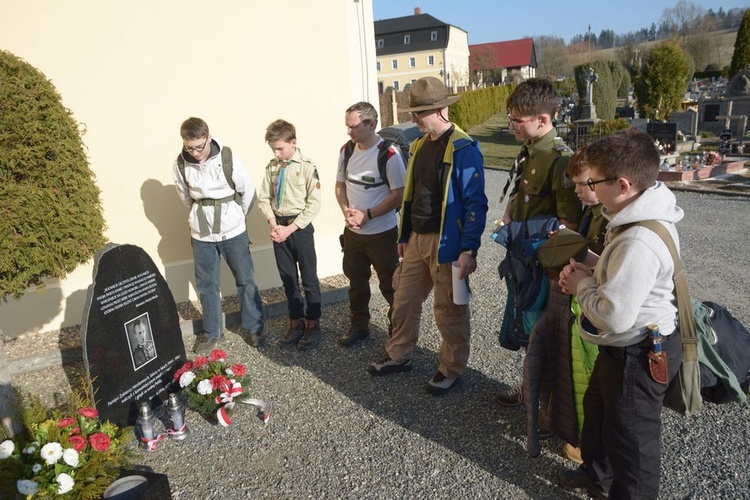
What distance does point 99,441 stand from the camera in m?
2.80

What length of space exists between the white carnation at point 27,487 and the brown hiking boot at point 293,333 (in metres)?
2.48

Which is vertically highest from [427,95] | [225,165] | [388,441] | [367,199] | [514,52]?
[514,52]

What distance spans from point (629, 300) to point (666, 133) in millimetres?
14295

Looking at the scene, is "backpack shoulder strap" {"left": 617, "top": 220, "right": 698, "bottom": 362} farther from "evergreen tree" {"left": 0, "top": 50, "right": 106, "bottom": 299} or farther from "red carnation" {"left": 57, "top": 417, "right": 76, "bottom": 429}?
"evergreen tree" {"left": 0, "top": 50, "right": 106, "bottom": 299}

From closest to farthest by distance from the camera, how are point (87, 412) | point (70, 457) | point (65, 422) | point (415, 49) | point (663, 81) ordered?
point (70, 457), point (65, 422), point (87, 412), point (663, 81), point (415, 49)

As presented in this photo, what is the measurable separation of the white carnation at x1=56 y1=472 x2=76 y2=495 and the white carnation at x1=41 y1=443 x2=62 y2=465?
155 mm

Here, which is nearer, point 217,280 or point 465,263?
point 465,263

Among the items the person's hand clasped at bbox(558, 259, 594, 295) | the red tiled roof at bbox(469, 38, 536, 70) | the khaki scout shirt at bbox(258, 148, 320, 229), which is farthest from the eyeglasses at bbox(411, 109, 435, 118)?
the red tiled roof at bbox(469, 38, 536, 70)

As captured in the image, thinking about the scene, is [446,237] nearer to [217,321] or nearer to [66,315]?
[217,321]

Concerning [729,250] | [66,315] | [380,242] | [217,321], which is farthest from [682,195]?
[66,315]

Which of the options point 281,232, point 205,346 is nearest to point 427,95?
point 281,232

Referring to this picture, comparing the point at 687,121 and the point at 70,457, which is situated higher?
the point at 687,121

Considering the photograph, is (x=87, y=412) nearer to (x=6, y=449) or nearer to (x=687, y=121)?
(x=6, y=449)

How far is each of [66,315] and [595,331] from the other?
16.7ft
